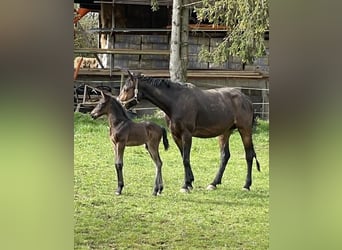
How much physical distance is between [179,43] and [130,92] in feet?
0.77

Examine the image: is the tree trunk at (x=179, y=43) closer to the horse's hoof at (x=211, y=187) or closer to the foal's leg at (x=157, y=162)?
the foal's leg at (x=157, y=162)

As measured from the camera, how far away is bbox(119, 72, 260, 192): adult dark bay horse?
164 cm

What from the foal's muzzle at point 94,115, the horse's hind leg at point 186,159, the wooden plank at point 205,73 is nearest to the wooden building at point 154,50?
the wooden plank at point 205,73

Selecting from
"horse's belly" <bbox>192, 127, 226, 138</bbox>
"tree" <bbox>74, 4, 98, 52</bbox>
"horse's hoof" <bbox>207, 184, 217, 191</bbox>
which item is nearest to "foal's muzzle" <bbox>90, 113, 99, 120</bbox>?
"tree" <bbox>74, 4, 98, 52</bbox>

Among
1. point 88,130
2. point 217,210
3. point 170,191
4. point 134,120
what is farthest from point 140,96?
point 217,210

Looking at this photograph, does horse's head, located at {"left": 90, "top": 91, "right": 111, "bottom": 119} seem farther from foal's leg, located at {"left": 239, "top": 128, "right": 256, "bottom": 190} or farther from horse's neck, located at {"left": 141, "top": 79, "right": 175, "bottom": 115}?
foal's leg, located at {"left": 239, "top": 128, "right": 256, "bottom": 190}

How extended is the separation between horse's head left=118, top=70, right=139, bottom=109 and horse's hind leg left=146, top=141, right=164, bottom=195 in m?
0.15

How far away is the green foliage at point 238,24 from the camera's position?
5.40 ft

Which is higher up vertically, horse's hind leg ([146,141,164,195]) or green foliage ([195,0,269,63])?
green foliage ([195,0,269,63])

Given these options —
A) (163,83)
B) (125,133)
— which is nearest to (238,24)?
(163,83)

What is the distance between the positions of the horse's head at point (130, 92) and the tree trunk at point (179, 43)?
0.13 meters
